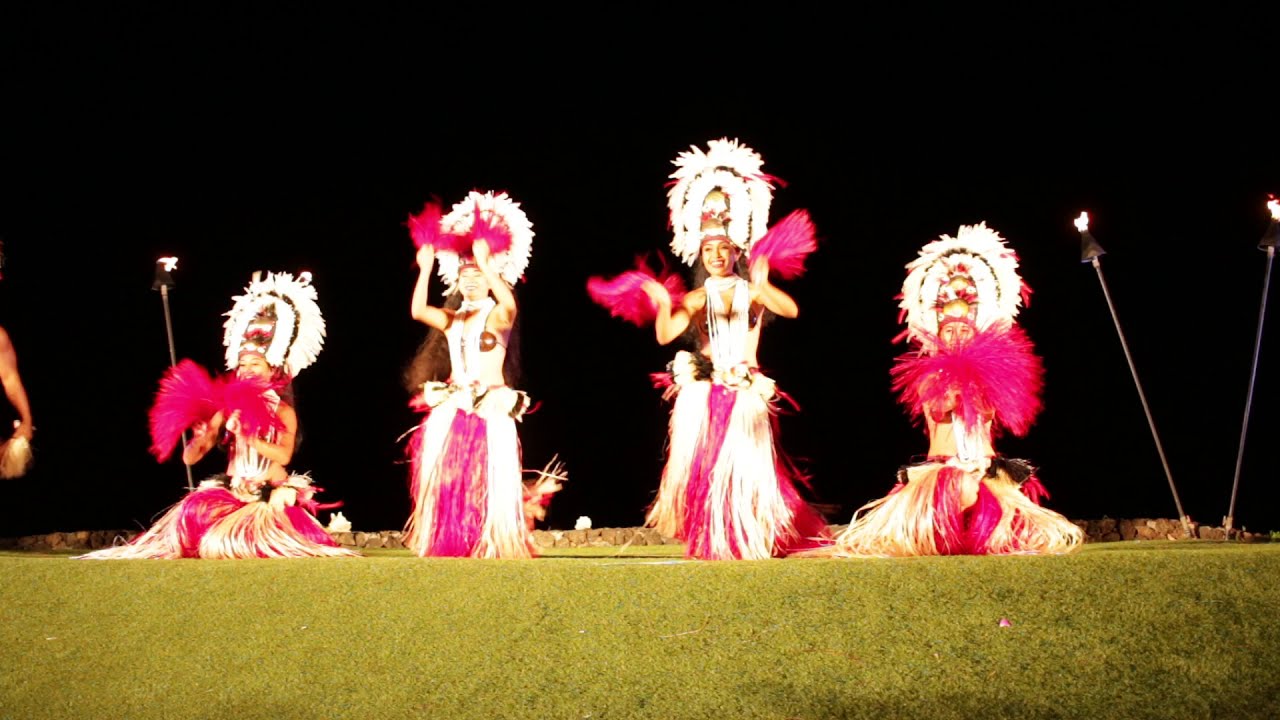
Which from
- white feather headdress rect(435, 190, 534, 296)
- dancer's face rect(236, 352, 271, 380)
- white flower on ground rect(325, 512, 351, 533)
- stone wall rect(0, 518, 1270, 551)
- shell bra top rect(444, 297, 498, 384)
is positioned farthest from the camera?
white flower on ground rect(325, 512, 351, 533)

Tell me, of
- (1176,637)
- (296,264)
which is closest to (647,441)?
(296,264)

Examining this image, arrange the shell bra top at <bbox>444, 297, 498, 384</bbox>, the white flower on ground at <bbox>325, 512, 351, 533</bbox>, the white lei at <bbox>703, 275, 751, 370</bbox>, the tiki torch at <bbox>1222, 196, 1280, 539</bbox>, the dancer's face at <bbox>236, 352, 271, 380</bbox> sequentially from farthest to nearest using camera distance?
the white flower on ground at <bbox>325, 512, 351, 533</bbox> → the dancer's face at <bbox>236, 352, 271, 380</bbox> → the tiki torch at <bbox>1222, 196, 1280, 539</bbox> → the shell bra top at <bbox>444, 297, 498, 384</bbox> → the white lei at <bbox>703, 275, 751, 370</bbox>

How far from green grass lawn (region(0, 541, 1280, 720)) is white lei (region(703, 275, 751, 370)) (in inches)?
38.5

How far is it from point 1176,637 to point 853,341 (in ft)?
10.0

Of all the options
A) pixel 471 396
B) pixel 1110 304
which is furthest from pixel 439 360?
pixel 1110 304

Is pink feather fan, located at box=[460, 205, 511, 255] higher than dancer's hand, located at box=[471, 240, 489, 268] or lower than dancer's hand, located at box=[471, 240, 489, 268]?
higher

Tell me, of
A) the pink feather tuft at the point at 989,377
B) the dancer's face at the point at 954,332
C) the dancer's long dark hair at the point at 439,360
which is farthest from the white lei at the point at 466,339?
the dancer's face at the point at 954,332

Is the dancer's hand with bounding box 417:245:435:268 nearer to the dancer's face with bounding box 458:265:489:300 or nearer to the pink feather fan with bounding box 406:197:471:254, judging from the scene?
the pink feather fan with bounding box 406:197:471:254

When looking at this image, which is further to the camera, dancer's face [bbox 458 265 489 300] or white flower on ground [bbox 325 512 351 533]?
white flower on ground [bbox 325 512 351 533]

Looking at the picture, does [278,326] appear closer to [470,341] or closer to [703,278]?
[470,341]

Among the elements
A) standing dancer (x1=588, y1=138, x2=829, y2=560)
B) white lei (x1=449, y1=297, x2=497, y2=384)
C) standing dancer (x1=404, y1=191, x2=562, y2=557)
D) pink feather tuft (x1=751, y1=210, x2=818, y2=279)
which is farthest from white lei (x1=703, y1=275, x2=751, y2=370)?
white lei (x1=449, y1=297, x2=497, y2=384)

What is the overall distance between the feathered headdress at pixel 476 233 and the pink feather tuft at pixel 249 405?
0.88m

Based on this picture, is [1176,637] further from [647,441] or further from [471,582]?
[647,441]

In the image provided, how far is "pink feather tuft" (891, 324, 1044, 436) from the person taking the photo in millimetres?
3740
